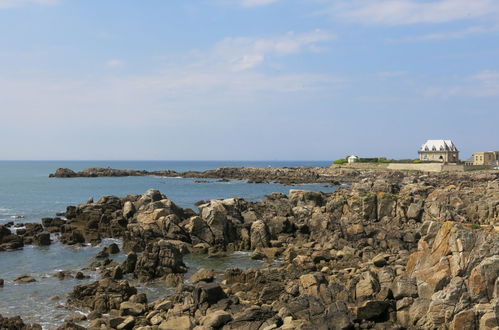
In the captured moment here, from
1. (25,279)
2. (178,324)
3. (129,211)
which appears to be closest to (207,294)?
(178,324)

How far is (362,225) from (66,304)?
26.0 metres

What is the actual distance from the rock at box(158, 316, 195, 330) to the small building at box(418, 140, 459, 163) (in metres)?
132

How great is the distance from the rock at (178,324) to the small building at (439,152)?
13203 cm

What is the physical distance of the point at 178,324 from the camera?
20.5 metres

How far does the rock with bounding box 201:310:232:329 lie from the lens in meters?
20.1

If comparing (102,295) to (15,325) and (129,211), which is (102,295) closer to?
(15,325)

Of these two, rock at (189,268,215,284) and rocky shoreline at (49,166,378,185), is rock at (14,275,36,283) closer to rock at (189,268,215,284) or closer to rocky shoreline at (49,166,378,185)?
rock at (189,268,215,284)

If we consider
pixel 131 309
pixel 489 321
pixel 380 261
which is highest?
pixel 489 321

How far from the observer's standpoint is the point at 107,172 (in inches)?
7111

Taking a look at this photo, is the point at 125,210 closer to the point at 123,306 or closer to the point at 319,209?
the point at 319,209

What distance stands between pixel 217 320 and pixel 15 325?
387 inches

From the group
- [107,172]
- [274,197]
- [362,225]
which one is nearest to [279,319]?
Answer: [362,225]

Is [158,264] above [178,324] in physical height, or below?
above

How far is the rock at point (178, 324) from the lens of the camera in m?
20.3
